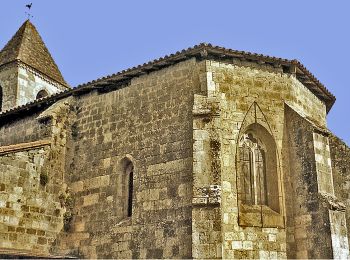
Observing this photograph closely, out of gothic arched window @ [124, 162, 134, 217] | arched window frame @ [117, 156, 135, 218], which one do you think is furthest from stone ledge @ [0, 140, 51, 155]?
gothic arched window @ [124, 162, 134, 217]

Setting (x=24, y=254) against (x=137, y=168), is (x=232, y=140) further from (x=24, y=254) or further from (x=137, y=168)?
(x=24, y=254)

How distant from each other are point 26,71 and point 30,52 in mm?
1298

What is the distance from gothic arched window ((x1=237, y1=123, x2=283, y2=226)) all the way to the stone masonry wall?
52.9 inches

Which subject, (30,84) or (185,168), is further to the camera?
(30,84)

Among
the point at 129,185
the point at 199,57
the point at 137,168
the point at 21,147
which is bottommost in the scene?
the point at 129,185

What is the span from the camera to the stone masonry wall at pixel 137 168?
11.6 meters

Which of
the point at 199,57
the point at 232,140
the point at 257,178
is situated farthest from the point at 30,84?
the point at 257,178

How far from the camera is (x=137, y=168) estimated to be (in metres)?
12.7

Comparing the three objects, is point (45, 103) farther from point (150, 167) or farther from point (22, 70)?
point (22, 70)

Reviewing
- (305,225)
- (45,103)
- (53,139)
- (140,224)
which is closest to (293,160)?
(305,225)

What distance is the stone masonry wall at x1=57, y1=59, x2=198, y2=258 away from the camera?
11.6 metres

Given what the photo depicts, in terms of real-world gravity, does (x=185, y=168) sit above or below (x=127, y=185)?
→ above

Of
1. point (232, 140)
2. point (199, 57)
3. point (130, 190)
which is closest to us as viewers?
point (232, 140)

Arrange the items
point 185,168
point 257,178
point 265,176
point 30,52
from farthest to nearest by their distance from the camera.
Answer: point 30,52 < point 265,176 < point 257,178 < point 185,168
